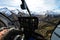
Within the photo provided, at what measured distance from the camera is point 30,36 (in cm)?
354

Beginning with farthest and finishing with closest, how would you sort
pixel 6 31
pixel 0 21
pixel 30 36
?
pixel 0 21, pixel 30 36, pixel 6 31

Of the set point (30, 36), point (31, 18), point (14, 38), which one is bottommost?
point (30, 36)

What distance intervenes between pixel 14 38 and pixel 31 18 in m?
0.70

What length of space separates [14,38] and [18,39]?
0.12 m

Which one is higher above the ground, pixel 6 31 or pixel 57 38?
pixel 6 31

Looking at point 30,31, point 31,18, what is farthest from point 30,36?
point 31,18

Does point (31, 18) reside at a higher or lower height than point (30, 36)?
higher

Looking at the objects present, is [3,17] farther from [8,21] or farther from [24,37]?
[24,37]

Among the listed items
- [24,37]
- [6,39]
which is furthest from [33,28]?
[6,39]

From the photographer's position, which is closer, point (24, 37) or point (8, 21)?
point (24, 37)

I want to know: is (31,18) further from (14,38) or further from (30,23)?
(14,38)

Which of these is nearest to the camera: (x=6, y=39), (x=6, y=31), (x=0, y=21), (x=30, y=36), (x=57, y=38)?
(x=6, y=39)

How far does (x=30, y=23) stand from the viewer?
136 inches

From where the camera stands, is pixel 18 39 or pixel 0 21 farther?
pixel 0 21
